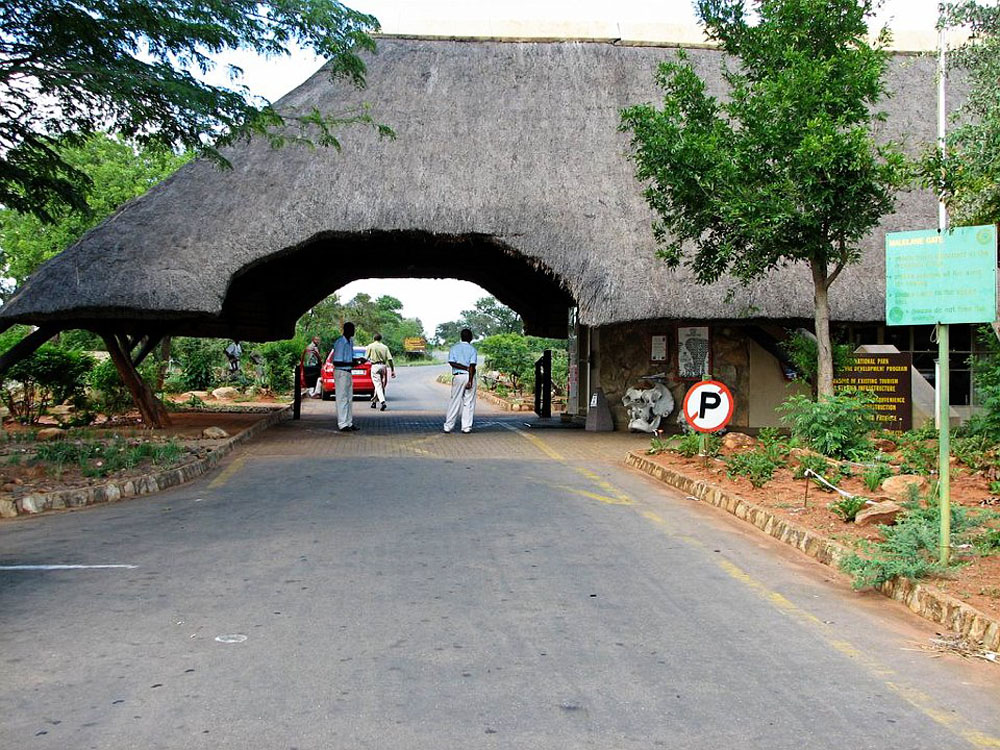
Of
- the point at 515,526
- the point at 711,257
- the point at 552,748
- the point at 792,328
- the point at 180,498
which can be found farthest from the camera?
the point at 792,328

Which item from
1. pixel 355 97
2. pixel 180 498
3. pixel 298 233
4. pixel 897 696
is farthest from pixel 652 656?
pixel 355 97

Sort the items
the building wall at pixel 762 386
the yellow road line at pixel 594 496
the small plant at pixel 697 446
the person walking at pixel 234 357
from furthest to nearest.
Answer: the person walking at pixel 234 357
the building wall at pixel 762 386
the small plant at pixel 697 446
the yellow road line at pixel 594 496

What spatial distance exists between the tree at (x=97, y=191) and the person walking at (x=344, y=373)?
15.3 m

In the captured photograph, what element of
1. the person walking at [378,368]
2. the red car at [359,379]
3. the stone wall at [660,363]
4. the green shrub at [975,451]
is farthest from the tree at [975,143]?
the red car at [359,379]

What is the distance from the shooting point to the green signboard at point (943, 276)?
20.2ft

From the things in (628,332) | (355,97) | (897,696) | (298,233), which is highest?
(355,97)

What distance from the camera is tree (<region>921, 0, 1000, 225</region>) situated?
32.9 feet

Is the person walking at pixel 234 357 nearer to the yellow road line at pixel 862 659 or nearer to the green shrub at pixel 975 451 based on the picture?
the green shrub at pixel 975 451

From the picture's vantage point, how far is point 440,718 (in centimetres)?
384

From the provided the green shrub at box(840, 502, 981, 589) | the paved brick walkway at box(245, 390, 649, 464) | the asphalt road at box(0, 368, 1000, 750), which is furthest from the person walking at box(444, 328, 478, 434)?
the green shrub at box(840, 502, 981, 589)

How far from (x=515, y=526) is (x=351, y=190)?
9717 mm

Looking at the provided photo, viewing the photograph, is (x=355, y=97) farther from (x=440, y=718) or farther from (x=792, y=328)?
(x=440, y=718)

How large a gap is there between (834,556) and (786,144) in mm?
6111

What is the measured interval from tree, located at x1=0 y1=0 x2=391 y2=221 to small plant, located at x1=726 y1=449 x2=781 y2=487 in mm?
6786
